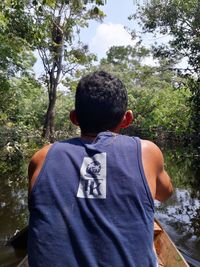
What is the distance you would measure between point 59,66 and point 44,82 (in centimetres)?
112

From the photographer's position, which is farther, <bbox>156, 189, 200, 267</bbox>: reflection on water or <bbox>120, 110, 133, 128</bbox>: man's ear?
<bbox>156, 189, 200, 267</bbox>: reflection on water

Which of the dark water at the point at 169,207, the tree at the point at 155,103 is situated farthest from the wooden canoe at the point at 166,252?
the tree at the point at 155,103

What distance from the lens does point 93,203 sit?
54.3 inches

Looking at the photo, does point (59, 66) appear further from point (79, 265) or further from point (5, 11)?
point (79, 265)

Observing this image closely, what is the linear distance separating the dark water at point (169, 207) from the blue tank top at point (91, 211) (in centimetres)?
421

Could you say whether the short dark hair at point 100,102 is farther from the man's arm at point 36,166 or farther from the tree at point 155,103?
the tree at point 155,103

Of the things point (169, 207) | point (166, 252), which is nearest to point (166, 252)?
point (166, 252)

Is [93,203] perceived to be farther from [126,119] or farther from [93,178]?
[126,119]

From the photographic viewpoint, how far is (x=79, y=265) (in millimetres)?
1343

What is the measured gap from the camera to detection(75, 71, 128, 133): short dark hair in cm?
155

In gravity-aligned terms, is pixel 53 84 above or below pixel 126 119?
above

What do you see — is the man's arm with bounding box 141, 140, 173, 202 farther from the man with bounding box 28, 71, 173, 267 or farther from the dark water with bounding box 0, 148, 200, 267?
the dark water with bounding box 0, 148, 200, 267

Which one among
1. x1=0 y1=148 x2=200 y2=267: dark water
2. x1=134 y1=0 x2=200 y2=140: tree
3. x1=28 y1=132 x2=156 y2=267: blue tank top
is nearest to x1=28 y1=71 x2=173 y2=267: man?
x1=28 y1=132 x2=156 y2=267: blue tank top

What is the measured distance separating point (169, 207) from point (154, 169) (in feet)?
23.5
